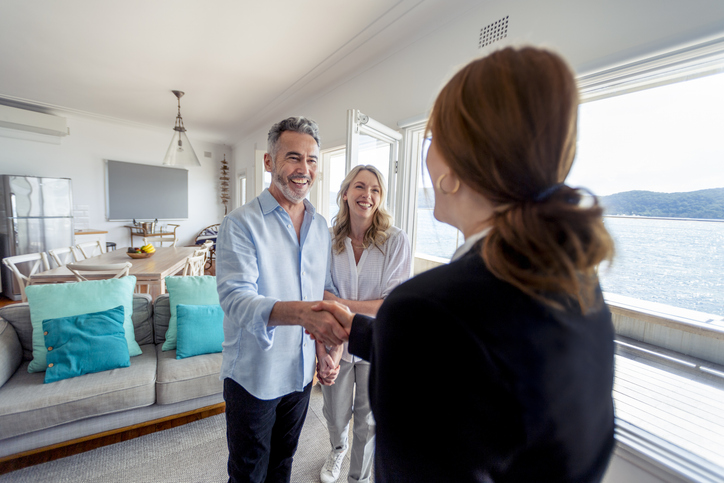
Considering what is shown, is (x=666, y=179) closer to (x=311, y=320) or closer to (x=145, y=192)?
(x=311, y=320)

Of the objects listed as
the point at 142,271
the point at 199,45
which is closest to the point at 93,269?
the point at 142,271

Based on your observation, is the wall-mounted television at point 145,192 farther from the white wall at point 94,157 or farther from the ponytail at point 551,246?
the ponytail at point 551,246

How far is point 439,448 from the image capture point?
422mm

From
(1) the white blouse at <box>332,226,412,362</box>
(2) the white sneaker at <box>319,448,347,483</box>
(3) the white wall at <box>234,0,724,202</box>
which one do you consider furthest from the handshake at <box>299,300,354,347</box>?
(2) the white sneaker at <box>319,448,347,483</box>

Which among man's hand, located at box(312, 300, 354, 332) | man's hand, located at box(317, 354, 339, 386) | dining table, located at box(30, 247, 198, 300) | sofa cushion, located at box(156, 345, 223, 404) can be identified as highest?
man's hand, located at box(312, 300, 354, 332)

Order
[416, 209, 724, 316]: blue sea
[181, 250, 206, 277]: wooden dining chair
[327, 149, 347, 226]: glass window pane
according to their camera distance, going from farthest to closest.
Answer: [327, 149, 347, 226]: glass window pane
[181, 250, 206, 277]: wooden dining chair
[416, 209, 724, 316]: blue sea

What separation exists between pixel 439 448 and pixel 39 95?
6.66 meters

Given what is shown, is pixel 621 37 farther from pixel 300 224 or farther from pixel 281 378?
pixel 281 378

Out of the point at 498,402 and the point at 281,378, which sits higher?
the point at 498,402

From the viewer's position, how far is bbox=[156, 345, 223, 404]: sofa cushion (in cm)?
194

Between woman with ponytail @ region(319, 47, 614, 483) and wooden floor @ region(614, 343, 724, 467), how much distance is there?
1.47 meters

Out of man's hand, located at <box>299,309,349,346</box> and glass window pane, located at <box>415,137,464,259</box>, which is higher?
glass window pane, located at <box>415,137,464,259</box>

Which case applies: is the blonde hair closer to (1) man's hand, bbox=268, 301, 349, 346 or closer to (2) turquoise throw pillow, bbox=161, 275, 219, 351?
(1) man's hand, bbox=268, 301, 349, 346

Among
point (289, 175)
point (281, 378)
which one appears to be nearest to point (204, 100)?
point (289, 175)
